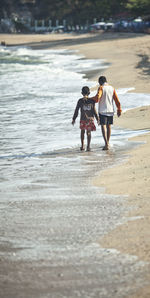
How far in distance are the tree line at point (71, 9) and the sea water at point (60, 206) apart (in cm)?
7390

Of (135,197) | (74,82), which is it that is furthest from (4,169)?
(74,82)

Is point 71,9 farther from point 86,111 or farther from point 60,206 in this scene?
point 60,206

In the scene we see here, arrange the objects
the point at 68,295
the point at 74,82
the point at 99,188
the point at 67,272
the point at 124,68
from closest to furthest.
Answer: the point at 68,295 → the point at 67,272 → the point at 99,188 → the point at 74,82 → the point at 124,68

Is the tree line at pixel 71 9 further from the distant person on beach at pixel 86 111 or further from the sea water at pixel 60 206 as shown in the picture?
the distant person on beach at pixel 86 111

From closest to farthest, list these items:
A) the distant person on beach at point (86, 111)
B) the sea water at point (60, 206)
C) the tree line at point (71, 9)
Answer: the sea water at point (60, 206) < the distant person on beach at point (86, 111) < the tree line at point (71, 9)

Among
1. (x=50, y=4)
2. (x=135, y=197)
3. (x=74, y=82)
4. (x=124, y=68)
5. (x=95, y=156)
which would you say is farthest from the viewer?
(x=50, y=4)

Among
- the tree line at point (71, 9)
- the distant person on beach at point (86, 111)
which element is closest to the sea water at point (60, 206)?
the distant person on beach at point (86, 111)

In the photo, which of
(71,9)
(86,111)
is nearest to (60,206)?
(86,111)

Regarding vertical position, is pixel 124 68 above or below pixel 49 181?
below

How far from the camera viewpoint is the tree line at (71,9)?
3740 inches

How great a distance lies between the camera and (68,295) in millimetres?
4980

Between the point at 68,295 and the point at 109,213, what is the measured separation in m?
2.14

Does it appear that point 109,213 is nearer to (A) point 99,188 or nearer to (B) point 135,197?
(B) point 135,197

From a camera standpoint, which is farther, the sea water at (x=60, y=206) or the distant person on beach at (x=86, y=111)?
the distant person on beach at (x=86, y=111)
